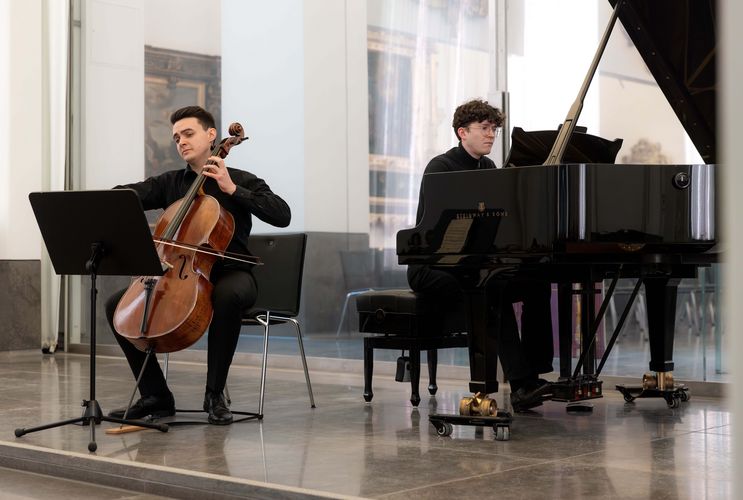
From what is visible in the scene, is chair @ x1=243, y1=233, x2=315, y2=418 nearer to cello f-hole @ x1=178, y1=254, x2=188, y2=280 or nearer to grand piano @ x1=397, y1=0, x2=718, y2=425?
cello f-hole @ x1=178, y1=254, x2=188, y2=280

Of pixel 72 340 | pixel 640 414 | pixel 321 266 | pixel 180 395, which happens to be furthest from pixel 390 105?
pixel 72 340

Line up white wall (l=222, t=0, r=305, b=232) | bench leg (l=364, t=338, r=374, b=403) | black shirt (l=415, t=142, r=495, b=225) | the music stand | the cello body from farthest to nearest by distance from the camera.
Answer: white wall (l=222, t=0, r=305, b=232)
bench leg (l=364, t=338, r=374, b=403)
black shirt (l=415, t=142, r=495, b=225)
the cello body
the music stand

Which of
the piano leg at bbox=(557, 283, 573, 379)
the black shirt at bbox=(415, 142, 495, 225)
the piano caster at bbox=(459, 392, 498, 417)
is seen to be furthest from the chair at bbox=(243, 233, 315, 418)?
the piano leg at bbox=(557, 283, 573, 379)

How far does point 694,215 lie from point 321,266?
298 cm

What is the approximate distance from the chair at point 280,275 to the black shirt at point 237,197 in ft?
1.03

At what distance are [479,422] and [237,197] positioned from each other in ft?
3.78

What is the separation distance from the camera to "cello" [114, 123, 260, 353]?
3.20 m

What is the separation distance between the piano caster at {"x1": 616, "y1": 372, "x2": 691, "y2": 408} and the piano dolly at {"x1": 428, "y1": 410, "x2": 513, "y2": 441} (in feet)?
3.29


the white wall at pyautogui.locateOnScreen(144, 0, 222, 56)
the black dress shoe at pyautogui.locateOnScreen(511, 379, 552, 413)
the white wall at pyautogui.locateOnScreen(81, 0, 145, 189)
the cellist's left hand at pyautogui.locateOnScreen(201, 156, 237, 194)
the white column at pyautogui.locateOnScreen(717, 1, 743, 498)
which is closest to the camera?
the white column at pyautogui.locateOnScreen(717, 1, 743, 498)

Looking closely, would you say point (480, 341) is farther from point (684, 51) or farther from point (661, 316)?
point (684, 51)

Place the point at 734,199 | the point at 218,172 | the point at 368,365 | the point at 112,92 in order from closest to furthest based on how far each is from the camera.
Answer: the point at 734,199 → the point at 218,172 → the point at 368,365 → the point at 112,92

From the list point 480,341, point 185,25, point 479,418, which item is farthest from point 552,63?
point 185,25

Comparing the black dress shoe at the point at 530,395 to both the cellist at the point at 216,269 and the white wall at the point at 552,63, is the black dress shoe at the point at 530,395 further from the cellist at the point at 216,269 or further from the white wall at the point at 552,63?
the white wall at the point at 552,63

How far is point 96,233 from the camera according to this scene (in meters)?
2.98
